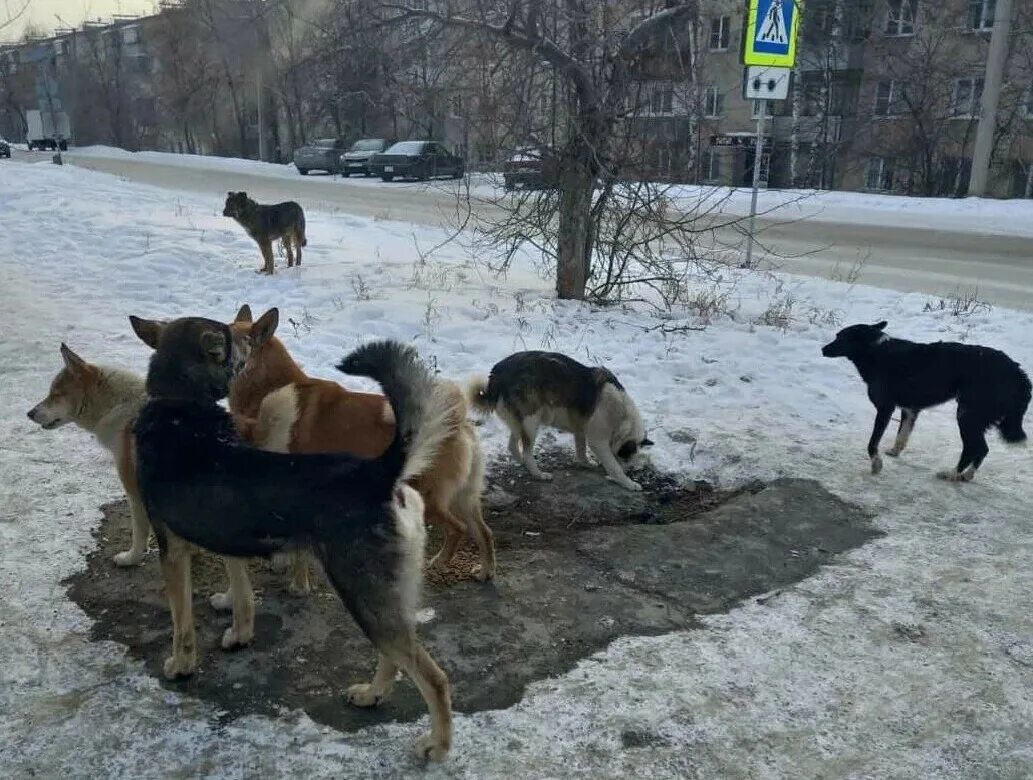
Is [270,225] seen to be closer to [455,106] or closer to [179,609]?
[455,106]

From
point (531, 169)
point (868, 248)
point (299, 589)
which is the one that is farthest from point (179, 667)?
point (868, 248)

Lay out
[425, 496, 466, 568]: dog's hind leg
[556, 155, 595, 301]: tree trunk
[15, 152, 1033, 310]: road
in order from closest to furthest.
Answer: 1. [425, 496, 466, 568]: dog's hind leg
2. [556, 155, 595, 301]: tree trunk
3. [15, 152, 1033, 310]: road

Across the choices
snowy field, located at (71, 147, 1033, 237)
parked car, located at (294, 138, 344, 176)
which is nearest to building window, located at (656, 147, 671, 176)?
snowy field, located at (71, 147, 1033, 237)

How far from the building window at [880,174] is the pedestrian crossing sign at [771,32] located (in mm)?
28704

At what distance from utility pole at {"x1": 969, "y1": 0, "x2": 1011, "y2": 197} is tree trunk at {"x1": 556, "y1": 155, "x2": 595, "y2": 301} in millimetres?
25358

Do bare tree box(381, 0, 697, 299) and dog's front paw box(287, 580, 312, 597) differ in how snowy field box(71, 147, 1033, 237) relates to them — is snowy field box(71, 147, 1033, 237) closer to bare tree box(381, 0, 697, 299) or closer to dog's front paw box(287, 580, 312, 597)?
bare tree box(381, 0, 697, 299)

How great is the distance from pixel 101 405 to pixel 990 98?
32837 millimetres

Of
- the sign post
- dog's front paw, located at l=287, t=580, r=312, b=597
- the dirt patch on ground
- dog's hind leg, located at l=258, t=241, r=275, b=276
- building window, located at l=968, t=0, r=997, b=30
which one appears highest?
building window, located at l=968, t=0, r=997, b=30

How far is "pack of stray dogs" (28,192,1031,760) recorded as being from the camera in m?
2.74

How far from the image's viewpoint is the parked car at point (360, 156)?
3462cm

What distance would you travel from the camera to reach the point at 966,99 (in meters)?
32.9

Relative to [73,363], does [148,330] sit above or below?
above

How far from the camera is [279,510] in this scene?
278 centimetres

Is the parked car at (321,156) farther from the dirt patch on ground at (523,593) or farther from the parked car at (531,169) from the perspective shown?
the dirt patch on ground at (523,593)
